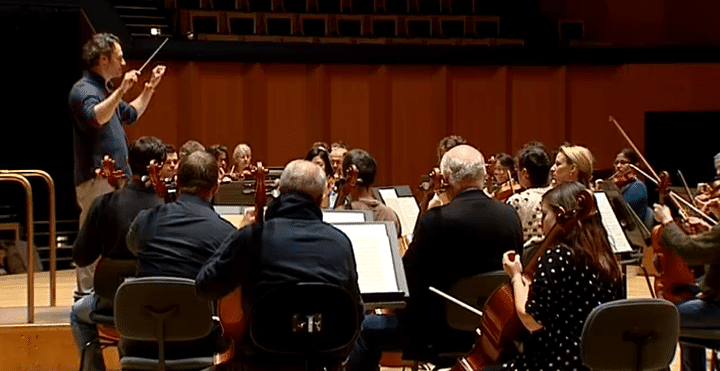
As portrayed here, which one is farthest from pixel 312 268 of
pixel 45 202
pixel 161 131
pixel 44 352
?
pixel 161 131

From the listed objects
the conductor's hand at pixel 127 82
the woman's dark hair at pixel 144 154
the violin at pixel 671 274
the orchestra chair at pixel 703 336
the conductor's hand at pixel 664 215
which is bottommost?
the orchestra chair at pixel 703 336

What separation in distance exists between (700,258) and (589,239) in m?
1.57

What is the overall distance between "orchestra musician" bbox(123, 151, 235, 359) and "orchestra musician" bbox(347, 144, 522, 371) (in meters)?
0.79

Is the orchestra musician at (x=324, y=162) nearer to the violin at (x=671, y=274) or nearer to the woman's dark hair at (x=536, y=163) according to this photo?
the woman's dark hair at (x=536, y=163)

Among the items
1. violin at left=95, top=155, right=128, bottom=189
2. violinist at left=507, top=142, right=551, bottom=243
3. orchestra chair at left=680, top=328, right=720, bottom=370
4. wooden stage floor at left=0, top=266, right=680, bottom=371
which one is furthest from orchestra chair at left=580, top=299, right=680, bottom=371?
wooden stage floor at left=0, top=266, right=680, bottom=371

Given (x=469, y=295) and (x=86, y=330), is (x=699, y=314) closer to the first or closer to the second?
(x=469, y=295)

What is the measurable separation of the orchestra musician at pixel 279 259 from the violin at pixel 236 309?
62mm

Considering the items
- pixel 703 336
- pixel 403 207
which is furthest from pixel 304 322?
pixel 403 207

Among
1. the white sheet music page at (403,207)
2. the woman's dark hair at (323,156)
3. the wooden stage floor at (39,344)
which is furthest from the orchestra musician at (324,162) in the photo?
the wooden stage floor at (39,344)

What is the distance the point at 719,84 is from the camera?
543 inches

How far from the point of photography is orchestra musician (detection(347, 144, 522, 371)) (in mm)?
4300

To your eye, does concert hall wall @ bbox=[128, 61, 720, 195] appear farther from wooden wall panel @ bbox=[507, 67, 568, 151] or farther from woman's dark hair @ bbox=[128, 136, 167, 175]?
woman's dark hair @ bbox=[128, 136, 167, 175]

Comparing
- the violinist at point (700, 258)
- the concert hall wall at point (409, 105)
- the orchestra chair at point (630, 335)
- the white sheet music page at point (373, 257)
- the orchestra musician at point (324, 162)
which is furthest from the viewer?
the concert hall wall at point (409, 105)

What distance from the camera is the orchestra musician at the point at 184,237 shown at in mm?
4148
